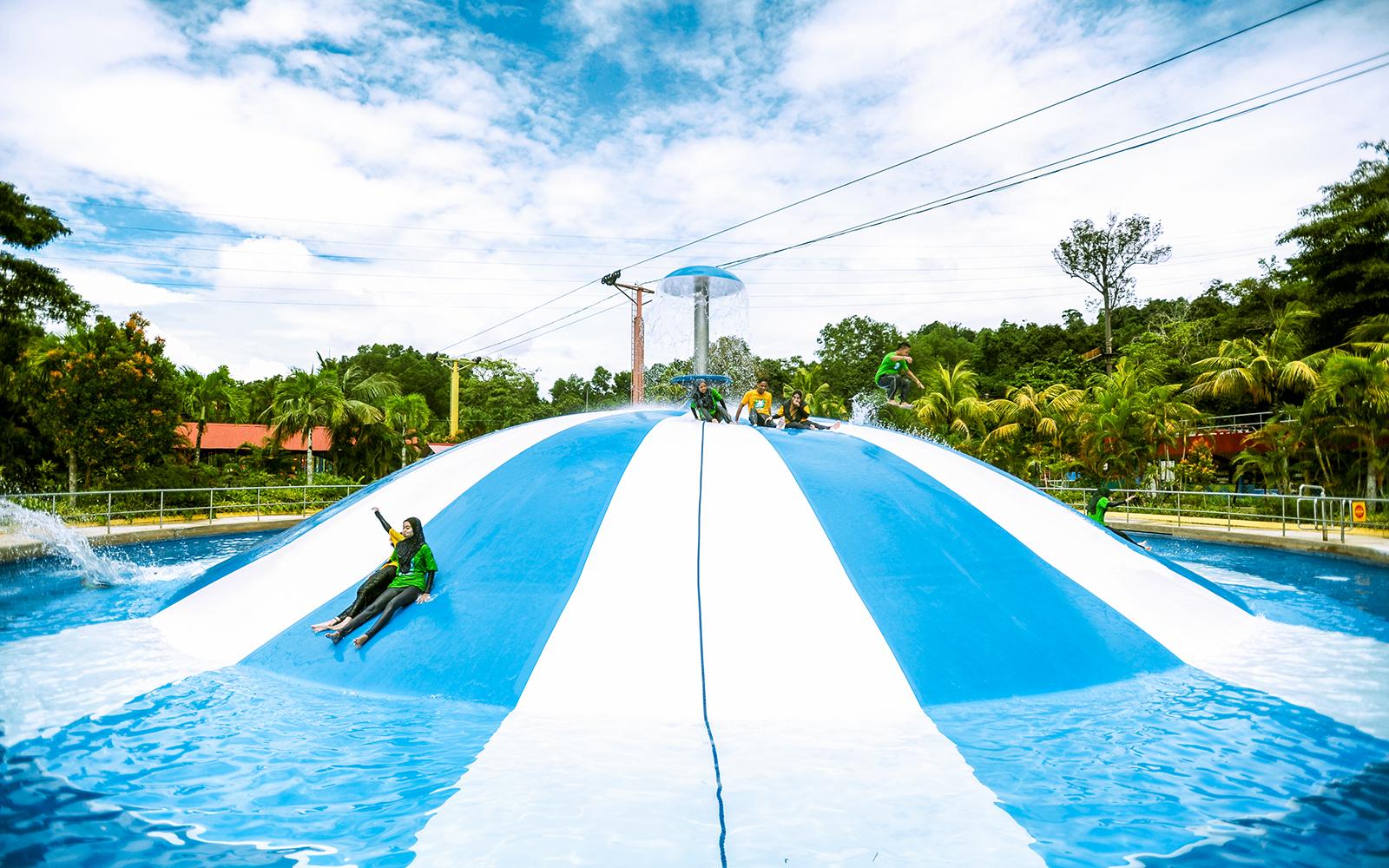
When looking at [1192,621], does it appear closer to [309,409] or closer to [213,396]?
[309,409]

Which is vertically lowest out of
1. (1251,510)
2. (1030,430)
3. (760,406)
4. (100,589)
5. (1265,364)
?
(100,589)

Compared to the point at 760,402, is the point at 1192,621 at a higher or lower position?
lower

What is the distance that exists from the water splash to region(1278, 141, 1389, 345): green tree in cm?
3064

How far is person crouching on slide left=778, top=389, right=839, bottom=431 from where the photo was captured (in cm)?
829

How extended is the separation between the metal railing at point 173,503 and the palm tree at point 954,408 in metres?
18.2

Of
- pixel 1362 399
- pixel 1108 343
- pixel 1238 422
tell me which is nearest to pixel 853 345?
pixel 1108 343

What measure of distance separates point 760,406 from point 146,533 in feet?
41.5

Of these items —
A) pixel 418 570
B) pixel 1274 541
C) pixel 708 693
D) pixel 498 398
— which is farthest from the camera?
pixel 498 398

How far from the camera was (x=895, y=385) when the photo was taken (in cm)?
1046

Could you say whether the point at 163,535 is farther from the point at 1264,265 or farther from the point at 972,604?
the point at 1264,265

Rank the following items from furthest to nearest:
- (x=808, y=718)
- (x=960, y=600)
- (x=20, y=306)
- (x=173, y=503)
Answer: (x=20, y=306)
(x=173, y=503)
(x=960, y=600)
(x=808, y=718)

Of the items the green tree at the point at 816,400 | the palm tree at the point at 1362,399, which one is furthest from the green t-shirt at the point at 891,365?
the green tree at the point at 816,400

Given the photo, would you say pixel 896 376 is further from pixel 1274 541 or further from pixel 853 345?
pixel 853 345

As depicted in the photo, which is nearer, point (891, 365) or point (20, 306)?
point (891, 365)
